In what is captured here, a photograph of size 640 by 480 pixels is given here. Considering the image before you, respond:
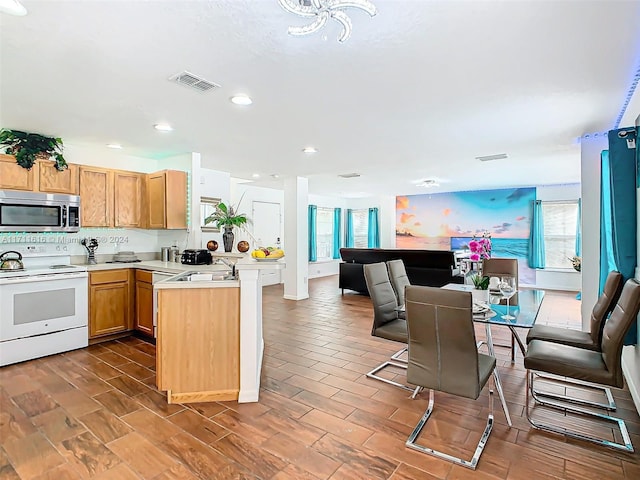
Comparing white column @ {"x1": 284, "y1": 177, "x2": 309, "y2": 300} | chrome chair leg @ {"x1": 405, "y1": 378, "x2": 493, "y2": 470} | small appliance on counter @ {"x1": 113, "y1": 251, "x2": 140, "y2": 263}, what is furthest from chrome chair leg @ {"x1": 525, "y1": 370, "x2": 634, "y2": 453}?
small appliance on counter @ {"x1": 113, "y1": 251, "x2": 140, "y2": 263}

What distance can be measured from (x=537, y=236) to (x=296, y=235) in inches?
230

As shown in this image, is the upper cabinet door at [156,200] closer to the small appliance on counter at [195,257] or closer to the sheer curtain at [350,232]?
the small appliance on counter at [195,257]

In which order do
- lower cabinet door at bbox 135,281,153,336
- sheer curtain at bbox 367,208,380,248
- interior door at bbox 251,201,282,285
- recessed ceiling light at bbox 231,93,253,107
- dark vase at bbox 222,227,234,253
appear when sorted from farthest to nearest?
sheer curtain at bbox 367,208,380,248 → interior door at bbox 251,201,282,285 → dark vase at bbox 222,227,234,253 → lower cabinet door at bbox 135,281,153,336 → recessed ceiling light at bbox 231,93,253,107

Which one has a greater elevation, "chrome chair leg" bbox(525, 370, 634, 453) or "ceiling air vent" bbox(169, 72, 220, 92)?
"ceiling air vent" bbox(169, 72, 220, 92)

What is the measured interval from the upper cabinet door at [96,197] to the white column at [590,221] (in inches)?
220

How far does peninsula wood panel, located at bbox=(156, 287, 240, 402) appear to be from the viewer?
270cm

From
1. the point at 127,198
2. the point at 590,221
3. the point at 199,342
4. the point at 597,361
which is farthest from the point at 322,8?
the point at 127,198

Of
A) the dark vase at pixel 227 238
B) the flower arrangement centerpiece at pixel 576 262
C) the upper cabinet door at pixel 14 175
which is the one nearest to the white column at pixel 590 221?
the dark vase at pixel 227 238

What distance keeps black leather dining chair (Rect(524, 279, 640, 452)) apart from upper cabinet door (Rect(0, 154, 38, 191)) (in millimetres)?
4940

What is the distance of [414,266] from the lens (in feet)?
21.2

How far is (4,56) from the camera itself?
2.17m

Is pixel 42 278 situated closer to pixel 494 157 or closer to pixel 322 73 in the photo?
pixel 322 73

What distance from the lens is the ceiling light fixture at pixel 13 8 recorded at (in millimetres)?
1644

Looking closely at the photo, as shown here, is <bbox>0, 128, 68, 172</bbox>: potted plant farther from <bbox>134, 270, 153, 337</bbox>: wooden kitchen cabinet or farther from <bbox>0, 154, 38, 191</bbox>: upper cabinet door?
<bbox>134, 270, 153, 337</bbox>: wooden kitchen cabinet
